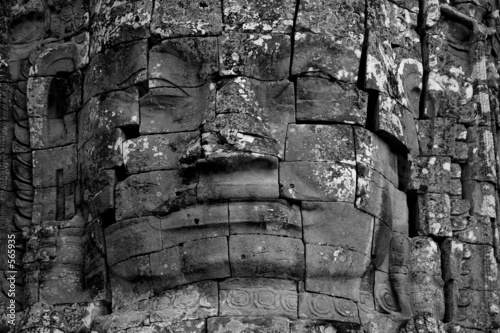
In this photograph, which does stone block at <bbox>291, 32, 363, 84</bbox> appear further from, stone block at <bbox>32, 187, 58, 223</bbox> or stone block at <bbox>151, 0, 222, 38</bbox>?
stone block at <bbox>32, 187, 58, 223</bbox>

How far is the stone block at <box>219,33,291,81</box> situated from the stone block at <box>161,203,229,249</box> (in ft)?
4.67

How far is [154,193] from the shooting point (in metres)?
17.9

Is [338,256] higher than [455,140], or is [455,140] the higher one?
[455,140]

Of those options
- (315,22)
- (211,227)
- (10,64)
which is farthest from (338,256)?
(10,64)

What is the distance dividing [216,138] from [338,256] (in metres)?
1.62

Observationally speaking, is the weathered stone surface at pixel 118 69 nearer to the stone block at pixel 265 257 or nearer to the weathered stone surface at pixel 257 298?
the stone block at pixel 265 257

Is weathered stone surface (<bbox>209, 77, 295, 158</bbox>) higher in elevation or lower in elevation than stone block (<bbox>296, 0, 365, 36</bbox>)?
lower

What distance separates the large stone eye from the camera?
20.1 m

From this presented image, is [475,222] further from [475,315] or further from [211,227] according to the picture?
[211,227]

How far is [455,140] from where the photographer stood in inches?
766

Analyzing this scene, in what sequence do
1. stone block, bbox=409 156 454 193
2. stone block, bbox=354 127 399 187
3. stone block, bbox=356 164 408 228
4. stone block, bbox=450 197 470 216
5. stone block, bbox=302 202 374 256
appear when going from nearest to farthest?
1. stone block, bbox=302 202 374 256
2. stone block, bbox=356 164 408 228
3. stone block, bbox=354 127 399 187
4. stone block, bbox=409 156 454 193
5. stone block, bbox=450 197 470 216

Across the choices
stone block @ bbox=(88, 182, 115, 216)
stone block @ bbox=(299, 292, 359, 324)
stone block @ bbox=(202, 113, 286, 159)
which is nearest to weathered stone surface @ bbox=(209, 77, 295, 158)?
stone block @ bbox=(202, 113, 286, 159)

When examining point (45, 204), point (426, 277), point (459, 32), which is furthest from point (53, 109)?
point (459, 32)

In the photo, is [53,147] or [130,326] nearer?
[130,326]
